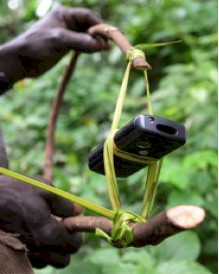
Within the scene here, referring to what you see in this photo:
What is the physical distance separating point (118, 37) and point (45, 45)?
0.19 metres

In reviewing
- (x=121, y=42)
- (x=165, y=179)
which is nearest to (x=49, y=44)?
(x=121, y=42)

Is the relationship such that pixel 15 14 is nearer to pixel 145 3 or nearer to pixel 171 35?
pixel 145 3

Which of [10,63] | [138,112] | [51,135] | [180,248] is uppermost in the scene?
Result: [10,63]

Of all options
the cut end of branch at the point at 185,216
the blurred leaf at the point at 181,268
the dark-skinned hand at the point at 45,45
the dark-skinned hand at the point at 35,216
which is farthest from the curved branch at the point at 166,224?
the dark-skinned hand at the point at 45,45

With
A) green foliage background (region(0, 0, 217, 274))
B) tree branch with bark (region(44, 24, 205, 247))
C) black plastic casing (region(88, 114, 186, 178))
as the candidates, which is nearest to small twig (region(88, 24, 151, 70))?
tree branch with bark (region(44, 24, 205, 247))

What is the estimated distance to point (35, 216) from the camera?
588 mm

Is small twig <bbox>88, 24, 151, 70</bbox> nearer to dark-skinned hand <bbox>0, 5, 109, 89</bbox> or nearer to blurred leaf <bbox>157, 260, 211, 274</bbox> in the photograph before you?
dark-skinned hand <bbox>0, 5, 109, 89</bbox>

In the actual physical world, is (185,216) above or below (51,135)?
above

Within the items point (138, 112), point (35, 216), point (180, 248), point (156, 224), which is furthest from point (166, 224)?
point (138, 112)

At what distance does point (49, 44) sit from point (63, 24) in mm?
68

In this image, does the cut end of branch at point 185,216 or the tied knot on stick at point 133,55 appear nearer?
the cut end of branch at point 185,216

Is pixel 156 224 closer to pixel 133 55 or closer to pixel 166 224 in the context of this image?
pixel 166 224

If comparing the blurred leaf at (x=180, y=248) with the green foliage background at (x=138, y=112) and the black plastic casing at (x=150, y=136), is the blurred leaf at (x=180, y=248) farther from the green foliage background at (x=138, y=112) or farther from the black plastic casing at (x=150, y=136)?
the black plastic casing at (x=150, y=136)

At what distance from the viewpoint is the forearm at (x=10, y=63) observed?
0.85 meters
